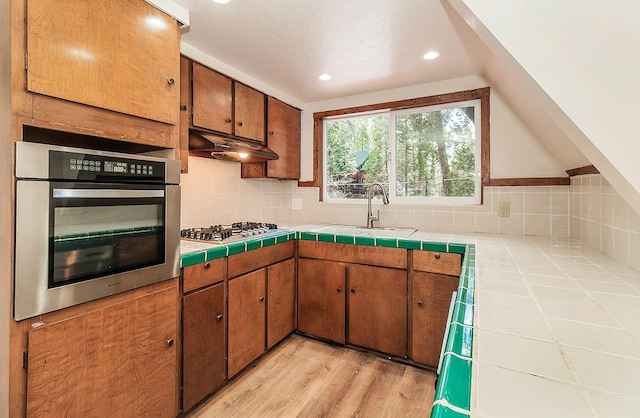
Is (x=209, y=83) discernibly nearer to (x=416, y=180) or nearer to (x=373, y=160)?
(x=373, y=160)

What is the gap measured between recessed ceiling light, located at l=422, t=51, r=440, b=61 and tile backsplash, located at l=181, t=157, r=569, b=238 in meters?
1.11

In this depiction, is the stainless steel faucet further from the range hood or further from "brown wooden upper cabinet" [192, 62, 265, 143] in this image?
"brown wooden upper cabinet" [192, 62, 265, 143]

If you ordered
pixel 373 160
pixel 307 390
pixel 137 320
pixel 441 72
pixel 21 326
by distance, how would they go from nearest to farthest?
pixel 21 326, pixel 137 320, pixel 307 390, pixel 441 72, pixel 373 160

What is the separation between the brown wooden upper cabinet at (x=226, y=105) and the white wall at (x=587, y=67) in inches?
67.4

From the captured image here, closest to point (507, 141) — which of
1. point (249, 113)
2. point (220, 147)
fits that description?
point (249, 113)

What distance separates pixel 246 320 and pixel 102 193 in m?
1.20

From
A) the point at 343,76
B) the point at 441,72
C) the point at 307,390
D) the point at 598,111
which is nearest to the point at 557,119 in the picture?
the point at 598,111

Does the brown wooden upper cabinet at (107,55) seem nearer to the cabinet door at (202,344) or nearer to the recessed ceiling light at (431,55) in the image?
the cabinet door at (202,344)

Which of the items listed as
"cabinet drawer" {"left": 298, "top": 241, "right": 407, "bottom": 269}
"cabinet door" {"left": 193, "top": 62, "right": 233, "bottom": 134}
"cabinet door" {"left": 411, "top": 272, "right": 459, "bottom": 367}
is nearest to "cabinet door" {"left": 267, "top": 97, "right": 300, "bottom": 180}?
"cabinet door" {"left": 193, "top": 62, "right": 233, "bottom": 134}

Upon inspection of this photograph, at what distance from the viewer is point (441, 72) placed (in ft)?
7.73

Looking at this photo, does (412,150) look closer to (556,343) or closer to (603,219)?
(603,219)

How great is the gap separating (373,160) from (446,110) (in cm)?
77

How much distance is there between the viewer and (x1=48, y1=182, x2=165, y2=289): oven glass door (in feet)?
3.60

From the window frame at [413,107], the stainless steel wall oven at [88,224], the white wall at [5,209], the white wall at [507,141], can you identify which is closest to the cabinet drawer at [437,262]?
the window frame at [413,107]
